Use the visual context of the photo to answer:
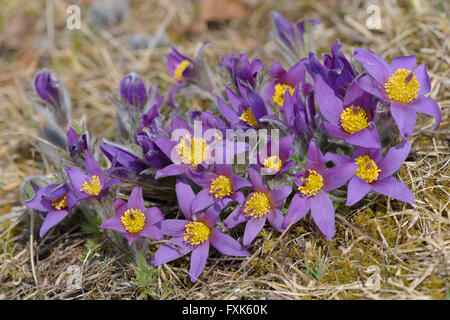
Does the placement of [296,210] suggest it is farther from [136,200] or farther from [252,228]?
[136,200]

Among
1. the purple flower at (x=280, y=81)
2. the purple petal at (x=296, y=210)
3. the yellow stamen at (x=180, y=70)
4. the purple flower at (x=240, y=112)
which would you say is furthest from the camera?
the yellow stamen at (x=180, y=70)

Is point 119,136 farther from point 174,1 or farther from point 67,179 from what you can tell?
point 174,1

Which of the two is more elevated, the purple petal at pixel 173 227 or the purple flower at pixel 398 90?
the purple flower at pixel 398 90

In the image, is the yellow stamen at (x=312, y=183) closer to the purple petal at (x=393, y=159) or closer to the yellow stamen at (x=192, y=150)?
the purple petal at (x=393, y=159)

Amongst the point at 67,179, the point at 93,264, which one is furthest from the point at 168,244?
the point at 67,179

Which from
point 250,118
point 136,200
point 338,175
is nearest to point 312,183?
point 338,175

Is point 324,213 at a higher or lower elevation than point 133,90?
lower

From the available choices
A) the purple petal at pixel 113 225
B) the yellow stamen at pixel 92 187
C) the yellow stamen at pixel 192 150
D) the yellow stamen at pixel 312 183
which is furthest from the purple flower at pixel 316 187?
the yellow stamen at pixel 92 187
